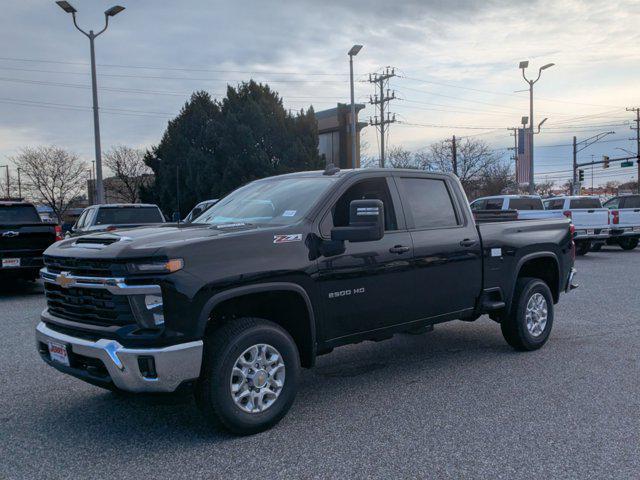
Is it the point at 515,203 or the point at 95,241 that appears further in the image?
the point at 515,203

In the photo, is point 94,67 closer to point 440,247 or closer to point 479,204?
point 479,204

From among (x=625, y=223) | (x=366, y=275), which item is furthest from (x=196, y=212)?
(x=625, y=223)

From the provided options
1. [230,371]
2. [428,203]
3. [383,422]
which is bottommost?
[383,422]

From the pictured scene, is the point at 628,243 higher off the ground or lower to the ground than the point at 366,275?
lower

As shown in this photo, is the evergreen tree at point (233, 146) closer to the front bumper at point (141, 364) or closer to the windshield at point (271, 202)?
the windshield at point (271, 202)

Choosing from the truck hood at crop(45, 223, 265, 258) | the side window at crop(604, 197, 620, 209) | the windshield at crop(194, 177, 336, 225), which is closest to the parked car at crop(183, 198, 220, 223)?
the windshield at crop(194, 177, 336, 225)

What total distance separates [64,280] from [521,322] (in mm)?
4511

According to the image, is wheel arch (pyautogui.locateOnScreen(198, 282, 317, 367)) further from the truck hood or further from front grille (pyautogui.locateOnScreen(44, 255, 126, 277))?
front grille (pyautogui.locateOnScreen(44, 255, 126, 277))

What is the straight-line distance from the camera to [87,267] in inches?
153

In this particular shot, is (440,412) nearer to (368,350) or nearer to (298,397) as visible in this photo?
(298,397)

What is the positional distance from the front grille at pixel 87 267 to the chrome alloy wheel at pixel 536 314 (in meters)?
4.41

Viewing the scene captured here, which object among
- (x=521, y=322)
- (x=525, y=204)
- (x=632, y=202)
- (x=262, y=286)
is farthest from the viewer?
(x=632, y=202)

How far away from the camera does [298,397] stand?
194 inches

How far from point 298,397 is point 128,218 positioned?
28.3 feet
